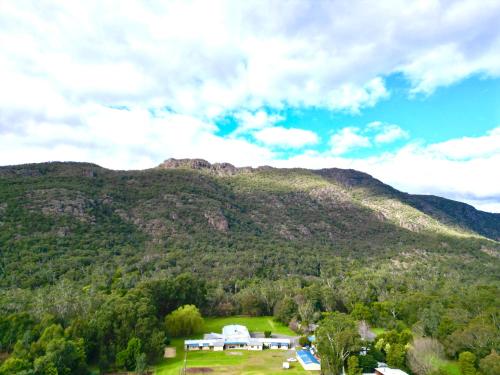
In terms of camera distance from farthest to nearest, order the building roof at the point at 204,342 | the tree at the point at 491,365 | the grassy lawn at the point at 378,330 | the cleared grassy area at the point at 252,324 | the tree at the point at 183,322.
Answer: the cleared grassy area at the point at 252,324 < the grassy lawn at the point at 378,330 < the tree at the point at 183,322 < the building roof at the point at 204,342 < the tree at the point at 491,365

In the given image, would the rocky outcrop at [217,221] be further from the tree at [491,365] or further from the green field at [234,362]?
the tree at [491,365]

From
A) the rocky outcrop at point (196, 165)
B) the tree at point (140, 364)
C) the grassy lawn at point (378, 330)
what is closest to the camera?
the tree at point (140, 364)

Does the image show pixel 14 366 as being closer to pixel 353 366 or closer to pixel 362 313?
pixel 353 366

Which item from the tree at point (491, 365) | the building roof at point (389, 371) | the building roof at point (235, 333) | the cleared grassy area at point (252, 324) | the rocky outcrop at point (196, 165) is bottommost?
the cleared grassy area at point (252, 324)

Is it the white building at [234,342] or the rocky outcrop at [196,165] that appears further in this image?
the rocky outcrop at [196,165]

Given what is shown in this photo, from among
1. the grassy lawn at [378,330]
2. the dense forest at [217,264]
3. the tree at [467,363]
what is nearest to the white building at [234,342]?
the dense forest at [217,264]

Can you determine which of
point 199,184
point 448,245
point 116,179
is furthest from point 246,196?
point 448,245
